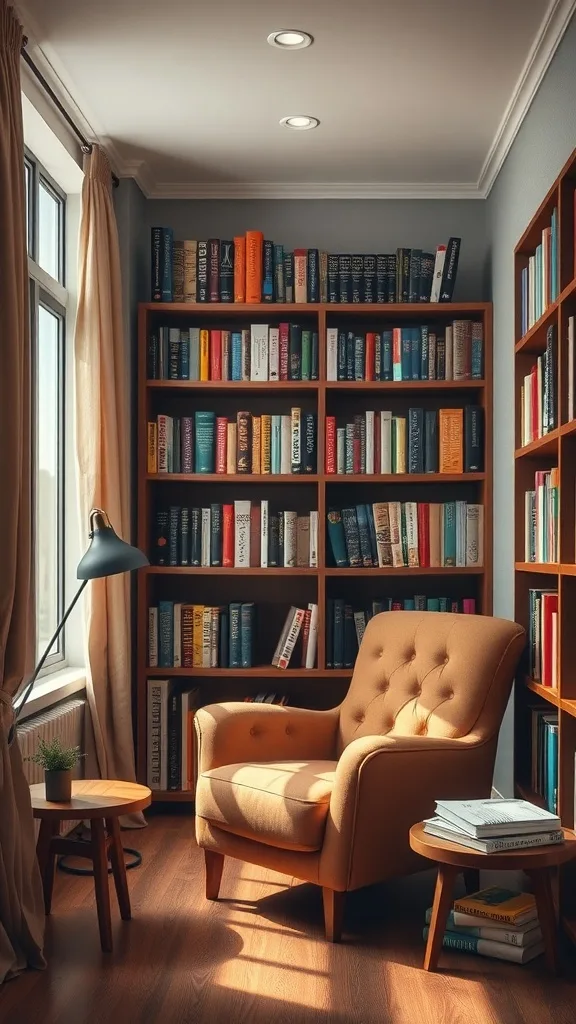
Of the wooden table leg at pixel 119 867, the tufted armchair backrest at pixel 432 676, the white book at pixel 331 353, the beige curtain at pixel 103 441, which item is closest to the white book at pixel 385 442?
the white book at pixel 331 353

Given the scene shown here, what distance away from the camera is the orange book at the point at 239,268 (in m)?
4.55

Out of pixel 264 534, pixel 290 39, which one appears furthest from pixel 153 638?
pixel 290 39

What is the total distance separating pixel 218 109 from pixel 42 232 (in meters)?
0.83

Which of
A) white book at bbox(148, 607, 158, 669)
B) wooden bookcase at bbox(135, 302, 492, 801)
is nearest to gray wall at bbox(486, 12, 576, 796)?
wooden bookcase at bbox(135, 302, 492, 801)

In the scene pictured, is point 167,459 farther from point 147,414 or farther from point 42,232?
point 42,232

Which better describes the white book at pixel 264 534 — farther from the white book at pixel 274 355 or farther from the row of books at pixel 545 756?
the row of books at pixel 545 756

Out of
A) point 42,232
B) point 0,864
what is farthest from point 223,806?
point 42,232

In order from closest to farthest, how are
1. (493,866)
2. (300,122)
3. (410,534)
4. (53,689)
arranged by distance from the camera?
(493,866)
(53,689)
(300,122)
(410,534)

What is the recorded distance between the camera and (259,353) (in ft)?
14.9

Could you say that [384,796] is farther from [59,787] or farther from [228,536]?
[228,536]

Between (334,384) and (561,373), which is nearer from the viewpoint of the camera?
(561,373)

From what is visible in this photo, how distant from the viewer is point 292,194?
15.7 ft

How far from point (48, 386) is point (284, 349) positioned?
1009 millimetres

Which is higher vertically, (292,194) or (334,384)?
(292,194)
